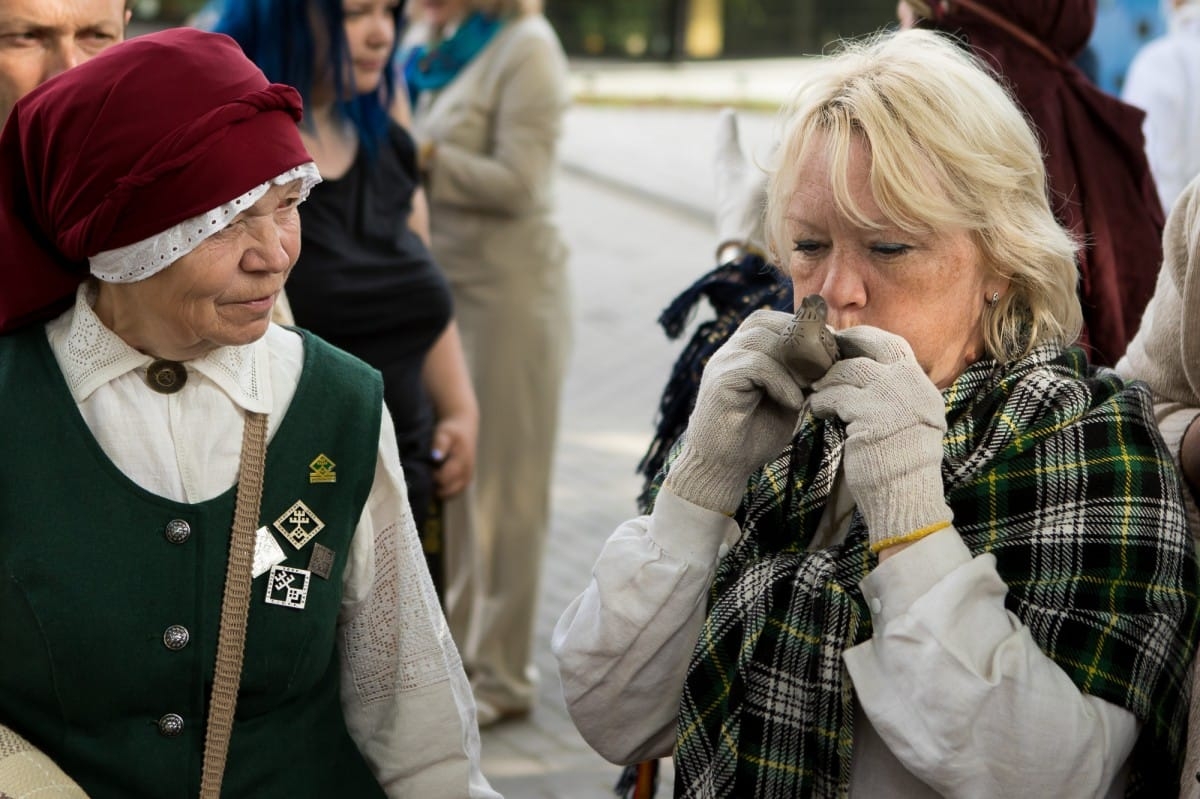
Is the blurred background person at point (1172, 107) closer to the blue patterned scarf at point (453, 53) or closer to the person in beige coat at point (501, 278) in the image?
the person in beige coat at point (501, 278)

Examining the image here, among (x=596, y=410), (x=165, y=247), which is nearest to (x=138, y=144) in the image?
(x=165, y=247)

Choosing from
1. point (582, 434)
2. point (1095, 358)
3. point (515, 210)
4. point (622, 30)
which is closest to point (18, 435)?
point (1095, 358)

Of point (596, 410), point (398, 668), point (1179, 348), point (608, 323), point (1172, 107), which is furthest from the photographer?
point (608, 323)

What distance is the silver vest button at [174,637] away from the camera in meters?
2.05

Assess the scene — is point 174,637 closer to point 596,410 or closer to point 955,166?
point 955,166

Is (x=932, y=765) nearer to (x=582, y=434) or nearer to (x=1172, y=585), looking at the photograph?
(x=1172, y=585)

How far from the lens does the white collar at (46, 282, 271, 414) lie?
2.08 meters

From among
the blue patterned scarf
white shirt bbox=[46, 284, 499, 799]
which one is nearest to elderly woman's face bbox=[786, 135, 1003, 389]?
white shirt bbox=[46, 284, 499, 799]

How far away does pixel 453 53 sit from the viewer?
5.18 meters

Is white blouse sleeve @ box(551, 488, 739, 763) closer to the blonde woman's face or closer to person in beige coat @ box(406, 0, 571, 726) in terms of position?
person in beige coat @ box(406, 0, 571, 726)

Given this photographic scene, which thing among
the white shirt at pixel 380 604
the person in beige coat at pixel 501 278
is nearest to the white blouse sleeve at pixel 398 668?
the white shirt at pixel 380 604

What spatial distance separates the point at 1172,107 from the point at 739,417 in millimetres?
3717

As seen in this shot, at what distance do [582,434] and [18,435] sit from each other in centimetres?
644

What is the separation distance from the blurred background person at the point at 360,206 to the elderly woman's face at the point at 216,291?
1285mm
